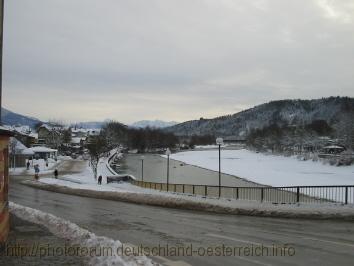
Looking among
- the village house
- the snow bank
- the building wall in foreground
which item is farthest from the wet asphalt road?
the village house

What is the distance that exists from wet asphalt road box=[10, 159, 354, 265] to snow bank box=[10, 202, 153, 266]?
3.39 feet

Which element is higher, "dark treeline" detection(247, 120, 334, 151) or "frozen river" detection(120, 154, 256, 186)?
"dark treeline" detection(247, 120, 334, 151)

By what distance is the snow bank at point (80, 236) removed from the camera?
28.5 ft

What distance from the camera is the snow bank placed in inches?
341

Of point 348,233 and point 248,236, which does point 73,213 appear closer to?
point 248,236

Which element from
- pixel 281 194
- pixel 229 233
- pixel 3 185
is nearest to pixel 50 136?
pixel 281 194

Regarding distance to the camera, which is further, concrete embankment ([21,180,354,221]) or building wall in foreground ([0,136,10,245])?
concrete embankment ([21,180,354,221])

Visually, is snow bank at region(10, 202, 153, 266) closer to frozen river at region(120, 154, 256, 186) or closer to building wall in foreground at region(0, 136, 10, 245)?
building wall in foreground at region(0, 136, 10, 245)

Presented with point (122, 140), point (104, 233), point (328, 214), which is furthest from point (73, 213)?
point (122, 140)

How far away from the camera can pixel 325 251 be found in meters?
10.6

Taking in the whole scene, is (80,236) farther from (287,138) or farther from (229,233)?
(287,138)

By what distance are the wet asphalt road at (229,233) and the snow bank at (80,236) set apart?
1033 millimetres

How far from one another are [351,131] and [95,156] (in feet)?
190

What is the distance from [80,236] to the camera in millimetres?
11758
